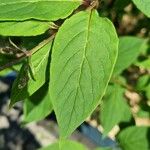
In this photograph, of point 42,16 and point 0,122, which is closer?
point 42,16

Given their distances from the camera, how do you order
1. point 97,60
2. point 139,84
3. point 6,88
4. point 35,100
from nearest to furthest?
point 97,60, point 35,100, point 139,84, point 6,88

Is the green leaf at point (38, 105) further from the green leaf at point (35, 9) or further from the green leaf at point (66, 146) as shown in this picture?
the green leaf at point (35, 9)

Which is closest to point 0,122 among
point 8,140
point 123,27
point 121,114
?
point 8,140

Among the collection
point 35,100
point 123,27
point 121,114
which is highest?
point 35,100

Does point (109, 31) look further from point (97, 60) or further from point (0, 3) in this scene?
point (0, 3)

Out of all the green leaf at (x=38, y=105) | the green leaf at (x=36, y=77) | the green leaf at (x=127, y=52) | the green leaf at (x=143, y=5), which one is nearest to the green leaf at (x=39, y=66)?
the green leaf at (x=36, y=77)

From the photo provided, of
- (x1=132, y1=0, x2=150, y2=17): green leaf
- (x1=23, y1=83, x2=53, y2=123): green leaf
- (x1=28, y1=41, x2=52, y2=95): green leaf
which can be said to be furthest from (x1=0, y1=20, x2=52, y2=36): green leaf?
(x1=23, y1=83, x2=53, y2=123): green leaf

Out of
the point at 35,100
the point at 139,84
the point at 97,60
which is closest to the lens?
the point at 97,60

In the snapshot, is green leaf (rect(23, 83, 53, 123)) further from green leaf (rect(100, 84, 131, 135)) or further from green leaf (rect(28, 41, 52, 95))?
green leaf (rect(28, 41, 52, 95))
